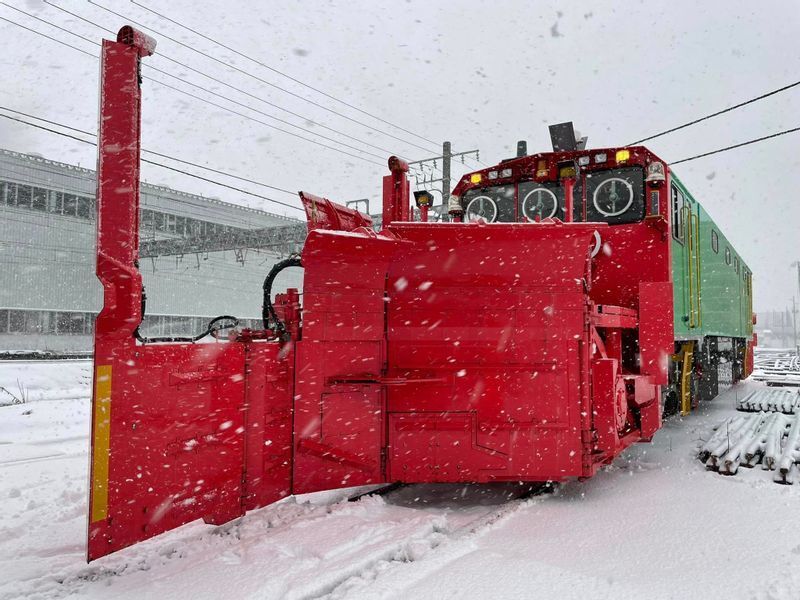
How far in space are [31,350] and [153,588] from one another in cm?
2925

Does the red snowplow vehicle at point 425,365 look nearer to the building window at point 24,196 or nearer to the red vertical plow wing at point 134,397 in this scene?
the red vertical plow wing at point 134,397

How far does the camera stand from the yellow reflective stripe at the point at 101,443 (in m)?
2.95

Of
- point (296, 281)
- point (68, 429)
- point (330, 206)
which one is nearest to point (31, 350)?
point (296, 281)

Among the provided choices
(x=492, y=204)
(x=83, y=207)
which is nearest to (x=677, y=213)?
(x=492, y=204)

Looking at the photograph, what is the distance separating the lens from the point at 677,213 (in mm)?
6473

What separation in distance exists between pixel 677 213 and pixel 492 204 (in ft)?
6.59

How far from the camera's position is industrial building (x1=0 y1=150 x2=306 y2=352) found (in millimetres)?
26344

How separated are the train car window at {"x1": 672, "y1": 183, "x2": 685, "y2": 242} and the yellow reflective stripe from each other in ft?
17.9

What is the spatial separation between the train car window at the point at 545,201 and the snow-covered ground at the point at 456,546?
2643 millimetres

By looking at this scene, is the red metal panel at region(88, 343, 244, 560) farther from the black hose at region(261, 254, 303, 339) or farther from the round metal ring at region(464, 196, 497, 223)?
the round metal ring at region(464, 196, 497, 223)

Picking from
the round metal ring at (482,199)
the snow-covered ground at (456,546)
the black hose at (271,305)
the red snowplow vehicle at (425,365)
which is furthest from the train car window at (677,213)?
the black hose at (271,305)

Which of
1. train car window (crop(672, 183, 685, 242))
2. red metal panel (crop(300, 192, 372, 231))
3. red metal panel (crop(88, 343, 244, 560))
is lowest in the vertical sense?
red metal panel (crop(88, 343, 244, 560))

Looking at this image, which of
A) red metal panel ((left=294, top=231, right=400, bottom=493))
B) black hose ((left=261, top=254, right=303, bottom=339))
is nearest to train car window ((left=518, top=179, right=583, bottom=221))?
red metal panel ((left=294, top=231, right=400, bottom=493))

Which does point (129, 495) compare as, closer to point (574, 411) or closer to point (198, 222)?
point (574, 411)
